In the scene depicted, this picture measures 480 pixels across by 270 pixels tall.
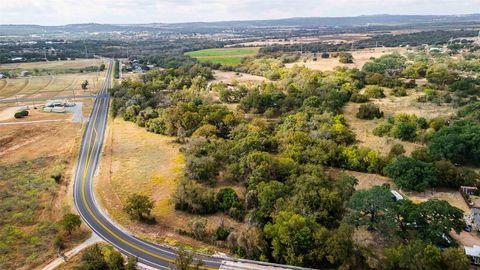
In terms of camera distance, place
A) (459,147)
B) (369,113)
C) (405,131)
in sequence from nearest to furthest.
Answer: (459,147) → (405,131) → (369,113)

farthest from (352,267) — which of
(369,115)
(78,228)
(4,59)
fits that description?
(4,59)

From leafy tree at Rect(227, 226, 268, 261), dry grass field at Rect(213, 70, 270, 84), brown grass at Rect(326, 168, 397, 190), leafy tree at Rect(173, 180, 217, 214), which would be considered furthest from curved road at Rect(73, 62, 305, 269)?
dry grass field at Rect(213, 70, 270, 84)

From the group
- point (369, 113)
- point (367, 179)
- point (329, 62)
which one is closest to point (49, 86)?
point (329, 62)

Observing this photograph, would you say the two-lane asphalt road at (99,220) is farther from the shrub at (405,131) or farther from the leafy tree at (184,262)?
the shrub at (405,131)

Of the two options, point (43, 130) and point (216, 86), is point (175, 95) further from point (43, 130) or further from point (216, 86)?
point (43, 130)

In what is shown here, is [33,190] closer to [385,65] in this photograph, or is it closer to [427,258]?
[427,258]

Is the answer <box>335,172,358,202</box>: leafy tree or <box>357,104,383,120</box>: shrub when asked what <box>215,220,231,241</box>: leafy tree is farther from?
<box>357,104,383,120</box>: shrub
